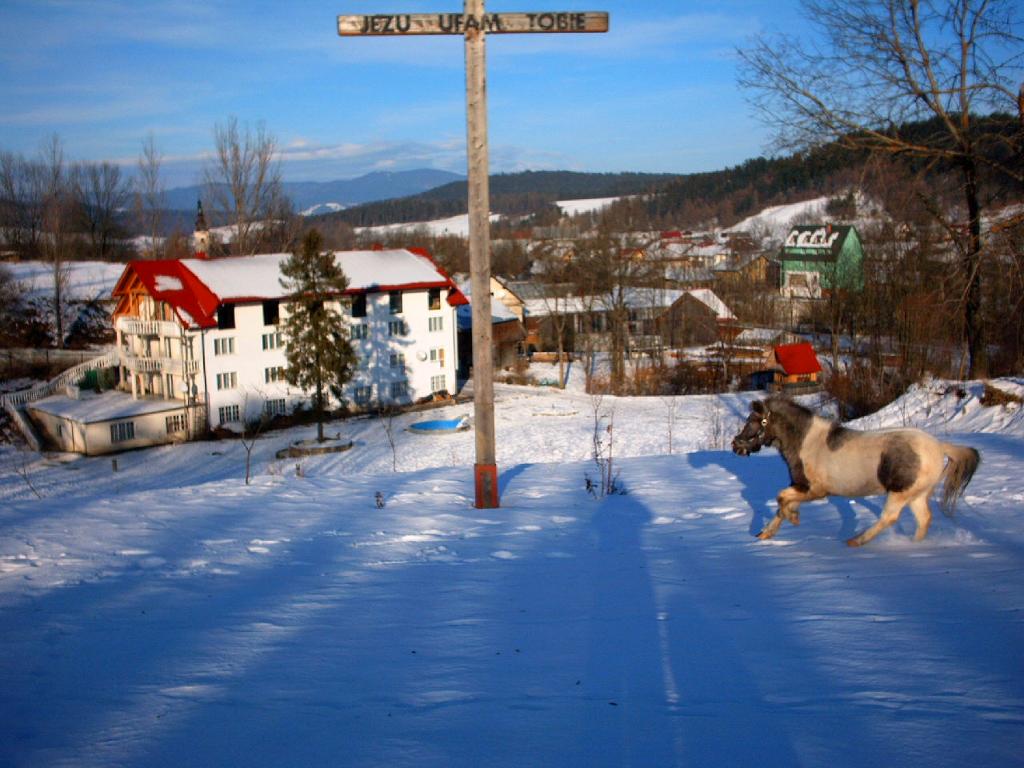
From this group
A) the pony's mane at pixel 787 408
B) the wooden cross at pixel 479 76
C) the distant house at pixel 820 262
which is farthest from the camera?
the distant house at pixel 820 262

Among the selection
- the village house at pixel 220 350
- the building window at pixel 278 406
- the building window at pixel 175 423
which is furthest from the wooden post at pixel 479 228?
the building window at pixel 278 406

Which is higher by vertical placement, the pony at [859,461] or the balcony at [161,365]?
the balcony at [161,365]

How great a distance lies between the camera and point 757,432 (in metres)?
8.29

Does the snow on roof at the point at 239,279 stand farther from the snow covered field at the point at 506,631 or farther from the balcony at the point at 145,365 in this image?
the snow covered field at the point at 506,631

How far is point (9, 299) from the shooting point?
5728 centimetres

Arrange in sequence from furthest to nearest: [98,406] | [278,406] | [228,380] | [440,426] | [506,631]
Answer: [278,406], [228,380], [98,406], [440,426], [506,631]

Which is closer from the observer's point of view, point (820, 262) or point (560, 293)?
point (820, 262)

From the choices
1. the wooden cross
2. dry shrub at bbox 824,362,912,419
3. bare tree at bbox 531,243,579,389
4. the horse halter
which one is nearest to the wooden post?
the wooden cross

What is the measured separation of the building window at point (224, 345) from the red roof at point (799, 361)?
1118 inches

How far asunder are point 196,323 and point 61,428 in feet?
24.1

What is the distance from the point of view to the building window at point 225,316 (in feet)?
127

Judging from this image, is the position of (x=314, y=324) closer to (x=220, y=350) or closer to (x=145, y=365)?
(x=220, y=350)

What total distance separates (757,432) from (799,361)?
39.6 metres

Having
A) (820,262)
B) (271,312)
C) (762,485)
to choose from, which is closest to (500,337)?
(820,262)
